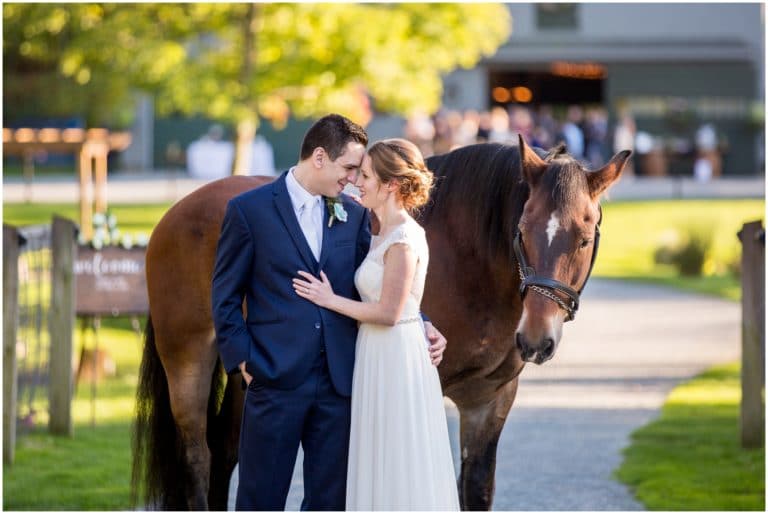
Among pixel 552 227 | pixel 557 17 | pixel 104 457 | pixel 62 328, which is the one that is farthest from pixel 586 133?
pixel 552 227

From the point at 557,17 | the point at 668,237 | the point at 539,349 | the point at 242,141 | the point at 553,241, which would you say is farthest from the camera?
the point at 557,17

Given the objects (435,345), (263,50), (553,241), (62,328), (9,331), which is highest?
(553,241)

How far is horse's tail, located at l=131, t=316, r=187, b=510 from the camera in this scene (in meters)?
5.96

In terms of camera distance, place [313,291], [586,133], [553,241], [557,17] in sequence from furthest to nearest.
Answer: [557,17]
[586,133]
[553,241]
[313,291]

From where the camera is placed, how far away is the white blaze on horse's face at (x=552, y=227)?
484 centimetres

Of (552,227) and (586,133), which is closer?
(552,227)

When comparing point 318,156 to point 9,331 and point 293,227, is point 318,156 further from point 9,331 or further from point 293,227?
point 9,331

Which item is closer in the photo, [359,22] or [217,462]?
[217,462]

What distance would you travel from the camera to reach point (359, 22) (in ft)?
65.7

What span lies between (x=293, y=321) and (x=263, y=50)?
17.2 metres

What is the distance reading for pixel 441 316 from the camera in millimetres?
5535

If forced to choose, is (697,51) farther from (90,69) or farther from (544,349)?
(544,349)
